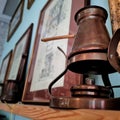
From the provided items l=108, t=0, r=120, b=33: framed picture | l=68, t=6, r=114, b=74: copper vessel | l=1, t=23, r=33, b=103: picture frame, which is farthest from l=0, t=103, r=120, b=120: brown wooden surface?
l=1, t=23, r=33, b=103: picture frame

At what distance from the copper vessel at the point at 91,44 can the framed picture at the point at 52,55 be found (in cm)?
25

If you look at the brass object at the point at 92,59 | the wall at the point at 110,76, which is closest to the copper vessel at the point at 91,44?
the brass object at the point at 92,59

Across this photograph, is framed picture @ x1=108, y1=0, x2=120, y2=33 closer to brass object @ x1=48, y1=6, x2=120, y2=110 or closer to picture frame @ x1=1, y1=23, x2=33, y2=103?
brass object @ x1=48, y1=6, x2=120, y2=110

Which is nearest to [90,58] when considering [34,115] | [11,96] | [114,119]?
[114,119]

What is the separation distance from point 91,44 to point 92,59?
3cm

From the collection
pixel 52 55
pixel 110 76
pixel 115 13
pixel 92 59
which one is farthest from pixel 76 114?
pixel 52 55

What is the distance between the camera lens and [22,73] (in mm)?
1429

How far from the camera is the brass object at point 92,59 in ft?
1.33

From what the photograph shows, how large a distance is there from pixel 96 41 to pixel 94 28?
0.05 m

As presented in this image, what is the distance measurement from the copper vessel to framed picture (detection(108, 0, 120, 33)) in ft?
0.46

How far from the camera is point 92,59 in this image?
0.44 meters

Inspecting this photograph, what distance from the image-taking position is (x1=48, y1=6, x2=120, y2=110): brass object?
0.41 m

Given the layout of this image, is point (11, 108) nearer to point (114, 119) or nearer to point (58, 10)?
point (58, 10)

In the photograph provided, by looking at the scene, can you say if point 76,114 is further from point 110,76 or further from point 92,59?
point 110,76
